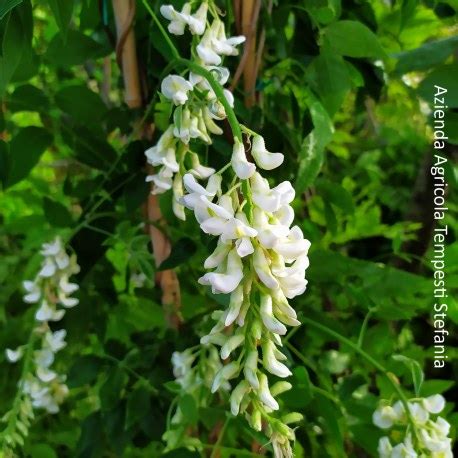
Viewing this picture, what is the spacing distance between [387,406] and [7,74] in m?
0.44

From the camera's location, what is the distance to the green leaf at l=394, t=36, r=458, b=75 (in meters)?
0.68

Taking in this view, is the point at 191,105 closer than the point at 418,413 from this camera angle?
Yes

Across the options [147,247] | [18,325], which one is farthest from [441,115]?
[18,325]

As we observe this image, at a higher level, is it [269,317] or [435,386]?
[269,317]

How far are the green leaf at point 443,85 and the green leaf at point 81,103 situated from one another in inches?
13.1

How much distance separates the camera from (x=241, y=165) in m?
0.39

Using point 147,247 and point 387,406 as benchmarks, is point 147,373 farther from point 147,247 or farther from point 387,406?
point 387,406

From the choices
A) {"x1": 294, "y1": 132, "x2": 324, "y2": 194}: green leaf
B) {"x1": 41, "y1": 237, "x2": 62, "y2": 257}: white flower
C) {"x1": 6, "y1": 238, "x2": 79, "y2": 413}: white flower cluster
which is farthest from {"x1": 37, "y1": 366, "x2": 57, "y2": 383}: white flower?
{"x1": 294, "y1": 132, "x2": 324, "y2": 194}: green leaf

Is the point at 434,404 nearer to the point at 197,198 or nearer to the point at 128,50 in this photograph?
the point at 197,198

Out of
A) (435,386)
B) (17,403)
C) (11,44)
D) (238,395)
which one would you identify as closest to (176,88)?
(11,44)

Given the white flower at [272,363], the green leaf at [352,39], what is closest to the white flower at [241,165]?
the white flower at [272,363]

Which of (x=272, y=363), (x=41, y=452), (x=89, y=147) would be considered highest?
(x=272, y=363)

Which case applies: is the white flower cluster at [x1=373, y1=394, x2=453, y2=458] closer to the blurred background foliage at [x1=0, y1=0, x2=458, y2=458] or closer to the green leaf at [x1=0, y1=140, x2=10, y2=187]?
the blurred background foliage at [x1=0, y1=0, x2=458, y2=458]

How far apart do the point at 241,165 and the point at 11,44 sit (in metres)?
0.21
